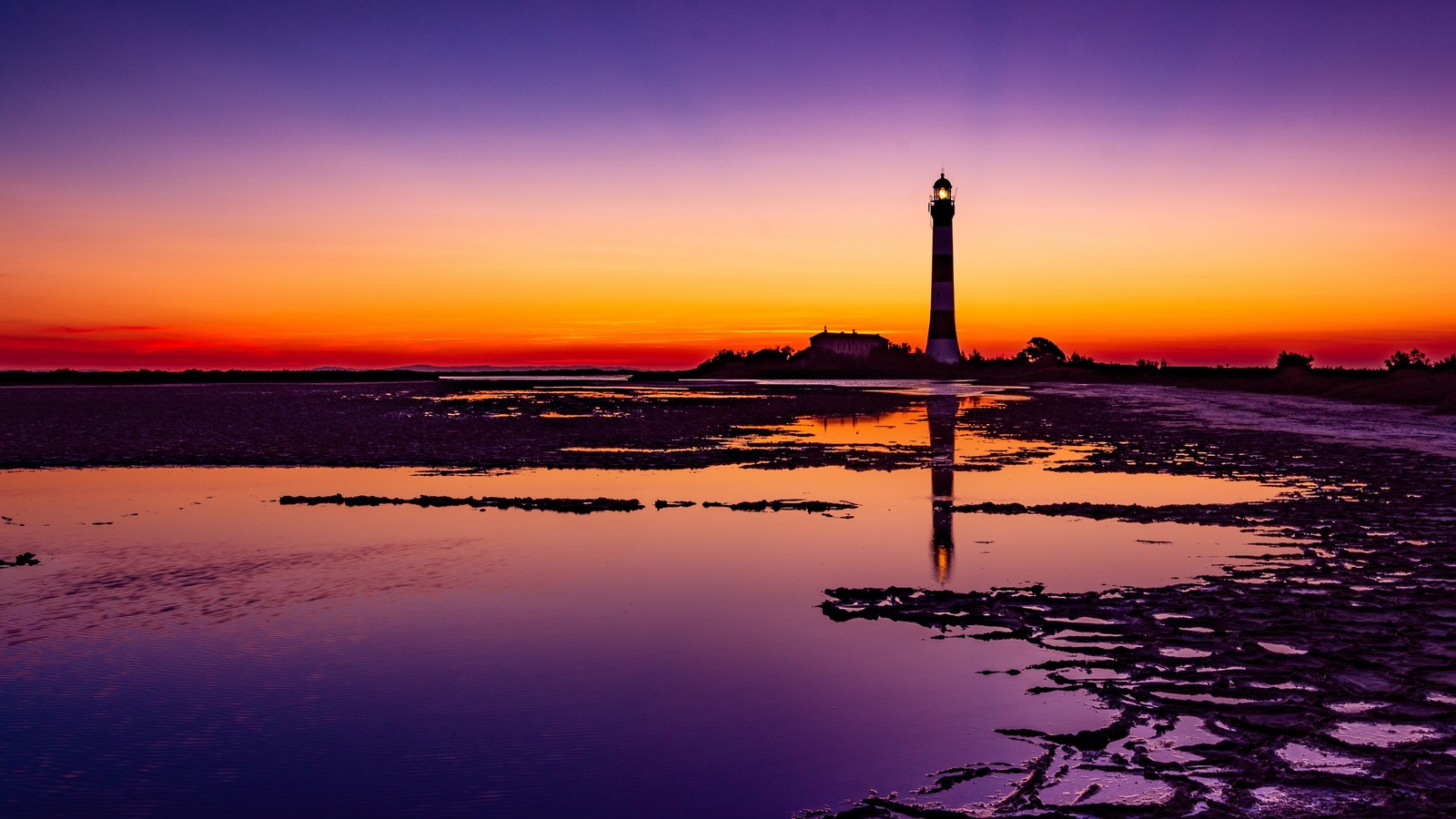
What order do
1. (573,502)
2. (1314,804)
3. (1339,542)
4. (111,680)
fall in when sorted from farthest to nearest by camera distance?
1. (573,502)
2. (1339,542)
3. (111,680)
4. (1314,804)

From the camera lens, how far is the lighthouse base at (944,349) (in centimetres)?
7606

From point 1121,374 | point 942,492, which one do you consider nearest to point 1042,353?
point 1121,374

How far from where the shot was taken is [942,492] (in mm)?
14727

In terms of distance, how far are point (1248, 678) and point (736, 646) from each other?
3002 mm

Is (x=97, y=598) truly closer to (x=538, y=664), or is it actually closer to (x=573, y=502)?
(x=538, y=664)

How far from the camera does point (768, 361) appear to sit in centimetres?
10900

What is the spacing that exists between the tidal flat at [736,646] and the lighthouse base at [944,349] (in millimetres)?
60348

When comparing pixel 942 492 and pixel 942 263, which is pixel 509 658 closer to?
pixel 942 492

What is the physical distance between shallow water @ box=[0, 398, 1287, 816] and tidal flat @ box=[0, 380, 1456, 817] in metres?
0.03

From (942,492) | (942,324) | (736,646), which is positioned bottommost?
(736,646)

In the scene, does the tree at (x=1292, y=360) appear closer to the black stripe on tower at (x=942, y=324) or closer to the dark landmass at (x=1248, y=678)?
the black stripe on tower at (x=942, y=324)

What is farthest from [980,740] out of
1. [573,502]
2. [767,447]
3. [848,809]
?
[767,447]

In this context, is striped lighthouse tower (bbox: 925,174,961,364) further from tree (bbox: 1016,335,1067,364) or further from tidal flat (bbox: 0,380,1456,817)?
tidal flat (bbox: 0,380,1456,817)

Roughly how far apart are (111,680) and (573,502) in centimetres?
785
